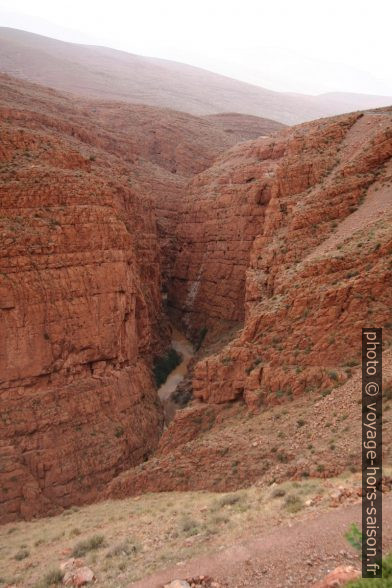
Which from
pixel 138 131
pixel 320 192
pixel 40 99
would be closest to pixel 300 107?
pixel 138 131

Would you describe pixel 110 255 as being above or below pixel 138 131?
below

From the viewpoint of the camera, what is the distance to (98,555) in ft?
42.5

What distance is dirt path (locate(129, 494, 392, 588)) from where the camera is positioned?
29.7 feet

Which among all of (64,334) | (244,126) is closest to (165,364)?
(64,334)

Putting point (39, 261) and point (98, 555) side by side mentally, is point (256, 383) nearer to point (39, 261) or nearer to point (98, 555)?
point (98, 555)

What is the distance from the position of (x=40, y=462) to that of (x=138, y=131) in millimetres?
48188

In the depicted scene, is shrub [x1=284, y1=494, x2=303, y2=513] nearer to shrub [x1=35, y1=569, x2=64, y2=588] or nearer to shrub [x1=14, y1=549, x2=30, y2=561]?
shrub [x1=35, y1=569, x2=64, y2=588]

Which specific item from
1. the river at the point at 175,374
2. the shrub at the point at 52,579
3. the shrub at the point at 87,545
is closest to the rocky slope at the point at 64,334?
the river at the point at 175,374

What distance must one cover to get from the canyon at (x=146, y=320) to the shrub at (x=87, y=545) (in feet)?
13.6

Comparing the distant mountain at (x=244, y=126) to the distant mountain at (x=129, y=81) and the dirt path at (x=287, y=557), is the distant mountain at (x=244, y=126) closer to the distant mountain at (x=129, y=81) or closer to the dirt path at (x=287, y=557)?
the distant mountain at (x=129, y=81)

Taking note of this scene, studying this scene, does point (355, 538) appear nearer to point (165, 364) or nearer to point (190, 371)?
point (190, 371)

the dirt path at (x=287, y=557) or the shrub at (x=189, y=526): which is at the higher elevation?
the dirt path at (x=287, y=557)

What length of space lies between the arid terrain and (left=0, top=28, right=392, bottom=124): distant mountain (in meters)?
92.8

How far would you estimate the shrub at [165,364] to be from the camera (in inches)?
1427
